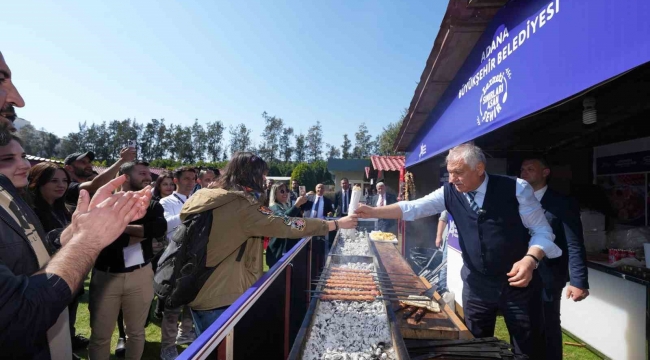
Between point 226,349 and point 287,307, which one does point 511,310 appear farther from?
point 226,349

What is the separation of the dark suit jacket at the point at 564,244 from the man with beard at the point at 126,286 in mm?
3457

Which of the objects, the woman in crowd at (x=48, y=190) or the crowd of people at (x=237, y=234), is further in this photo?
the woman in crowd at (x=48, y=190)

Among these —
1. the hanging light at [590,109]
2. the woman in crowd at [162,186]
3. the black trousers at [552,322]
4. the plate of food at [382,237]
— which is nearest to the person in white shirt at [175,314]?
the woman in crowd at [162,186]

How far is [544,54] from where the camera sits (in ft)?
5.75

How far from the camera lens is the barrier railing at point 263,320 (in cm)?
135

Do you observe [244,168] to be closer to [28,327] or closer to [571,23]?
[28,327]

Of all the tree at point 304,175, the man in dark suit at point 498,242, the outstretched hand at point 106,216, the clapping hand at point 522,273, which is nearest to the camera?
the outstretched hand at point 106,216

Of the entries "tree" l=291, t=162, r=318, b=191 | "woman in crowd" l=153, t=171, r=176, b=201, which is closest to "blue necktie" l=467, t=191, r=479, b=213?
"woman in crowd" l=153, t=171, r=176, b=201

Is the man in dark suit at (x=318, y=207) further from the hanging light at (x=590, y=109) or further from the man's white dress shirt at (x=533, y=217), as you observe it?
the hanging light at (x=590, y=109)

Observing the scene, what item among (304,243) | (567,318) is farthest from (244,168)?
(567,318)

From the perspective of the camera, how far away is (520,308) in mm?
2518

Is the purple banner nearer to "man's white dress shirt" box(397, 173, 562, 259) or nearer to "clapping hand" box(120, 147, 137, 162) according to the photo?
"man's white dress shirt" box(397, 173, 562, 259)

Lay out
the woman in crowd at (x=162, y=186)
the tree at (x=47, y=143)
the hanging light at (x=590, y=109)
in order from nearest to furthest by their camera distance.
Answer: the hanging light at (x=590, y=109) < the woman in crowd at (x=162, y=186) < the tree at (x=47, y=143)

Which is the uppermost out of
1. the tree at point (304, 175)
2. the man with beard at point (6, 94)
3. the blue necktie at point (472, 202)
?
the tree at point (304, 175)
